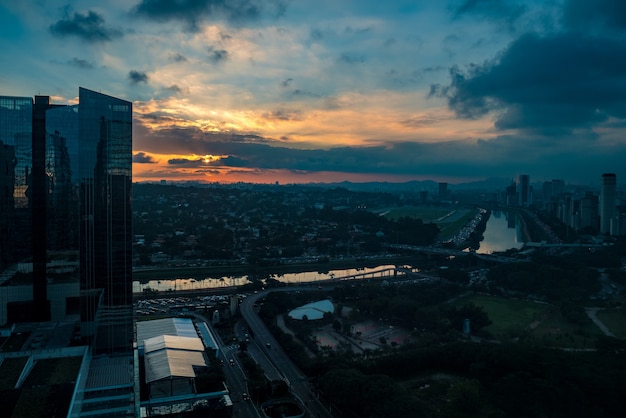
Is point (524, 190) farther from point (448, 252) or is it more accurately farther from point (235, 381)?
point (235, 381)

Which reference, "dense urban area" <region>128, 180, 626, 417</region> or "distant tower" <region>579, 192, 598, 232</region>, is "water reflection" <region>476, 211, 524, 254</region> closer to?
"dense urban area" <region>128, 180, 626, 417</region>

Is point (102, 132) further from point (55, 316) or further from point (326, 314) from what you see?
point (326, 314)

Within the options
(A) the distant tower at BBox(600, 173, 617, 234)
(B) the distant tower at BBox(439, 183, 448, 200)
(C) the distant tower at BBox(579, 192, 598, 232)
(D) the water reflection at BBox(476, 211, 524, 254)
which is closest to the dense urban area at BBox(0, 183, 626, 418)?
(D) the water reflection at BBox(476, 211, 524, 254)

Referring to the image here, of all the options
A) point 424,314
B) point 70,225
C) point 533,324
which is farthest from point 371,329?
point 70,225

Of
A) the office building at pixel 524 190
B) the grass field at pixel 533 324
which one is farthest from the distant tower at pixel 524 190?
the grass field at pixel 533 324

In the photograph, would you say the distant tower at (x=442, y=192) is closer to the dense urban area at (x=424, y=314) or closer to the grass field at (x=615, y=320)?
the dense urban area at (x=424, y=314)

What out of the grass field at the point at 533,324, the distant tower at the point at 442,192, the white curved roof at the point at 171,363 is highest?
the distant tower at the point at 442,192

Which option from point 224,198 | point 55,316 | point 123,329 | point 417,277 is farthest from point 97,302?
point 224,198

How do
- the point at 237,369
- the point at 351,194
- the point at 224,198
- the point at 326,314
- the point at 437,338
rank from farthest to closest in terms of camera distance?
the point at 351,194, the point at 224,198, the point at 326,314, the point at 437,338, the point at 237,369
